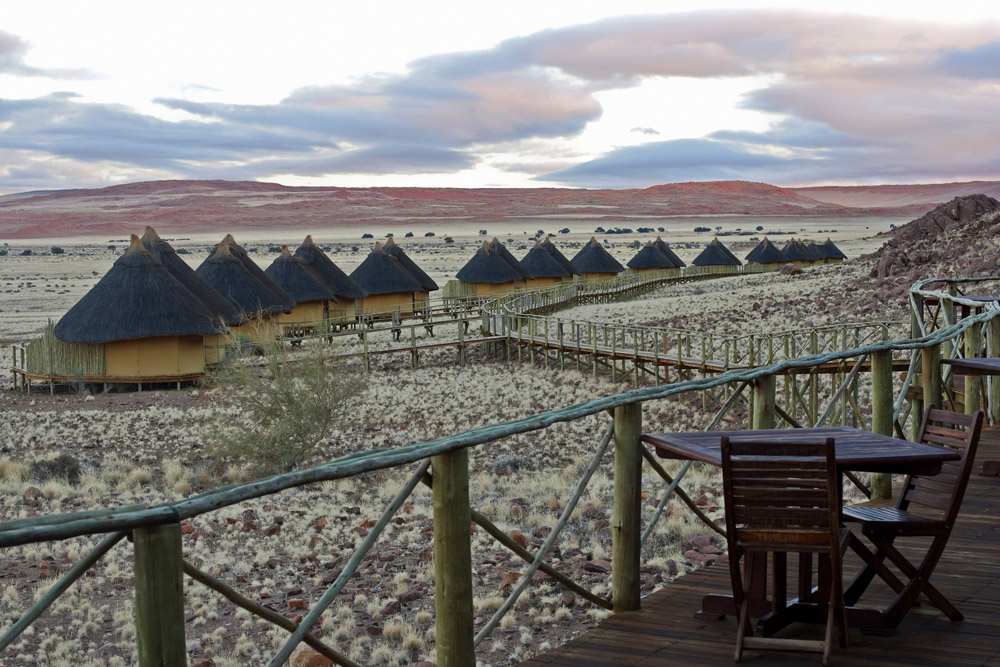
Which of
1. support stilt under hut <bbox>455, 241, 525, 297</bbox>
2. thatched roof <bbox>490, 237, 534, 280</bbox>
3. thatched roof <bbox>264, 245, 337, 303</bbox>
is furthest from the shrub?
thatched roof <bbox>490, 237, 534, 280</bbox>

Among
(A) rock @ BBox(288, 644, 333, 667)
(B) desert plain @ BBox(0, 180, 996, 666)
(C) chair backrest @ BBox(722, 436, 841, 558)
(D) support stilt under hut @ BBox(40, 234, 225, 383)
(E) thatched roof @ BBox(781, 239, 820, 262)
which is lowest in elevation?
(B) desert plain @ BBox(0, 180, 996, 666)

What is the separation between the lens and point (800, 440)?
162 inches

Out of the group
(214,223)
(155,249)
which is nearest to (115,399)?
(155,249)

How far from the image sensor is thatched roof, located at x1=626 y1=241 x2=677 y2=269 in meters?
57.3

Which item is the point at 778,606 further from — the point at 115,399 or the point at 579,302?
the point at 579,302

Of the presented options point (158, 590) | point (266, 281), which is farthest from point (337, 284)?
point (158, 590)

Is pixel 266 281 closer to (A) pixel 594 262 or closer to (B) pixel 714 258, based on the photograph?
(A) pixel 594 262

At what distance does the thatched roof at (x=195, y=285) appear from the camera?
27172 millimetres

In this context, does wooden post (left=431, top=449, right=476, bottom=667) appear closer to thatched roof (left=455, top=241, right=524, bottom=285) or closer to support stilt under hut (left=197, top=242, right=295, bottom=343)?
support stilt under hut (left=197, top=242, right=295, bottom=343)

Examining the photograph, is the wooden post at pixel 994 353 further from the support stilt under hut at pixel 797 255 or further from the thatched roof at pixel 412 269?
the support stilt under hut at pixel 797 255

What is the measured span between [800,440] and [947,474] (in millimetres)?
847

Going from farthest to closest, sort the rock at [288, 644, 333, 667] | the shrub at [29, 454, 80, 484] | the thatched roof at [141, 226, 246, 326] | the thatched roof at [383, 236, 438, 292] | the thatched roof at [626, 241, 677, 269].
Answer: the thatched roof at [626, 241, 677, 269], the thatched roof at [383, 236, 438, 292], the thatched roof at [141, 226, 246, 326], the shrub at [29, 454, 80, 484], the rock at [288, 644, 333, 667]

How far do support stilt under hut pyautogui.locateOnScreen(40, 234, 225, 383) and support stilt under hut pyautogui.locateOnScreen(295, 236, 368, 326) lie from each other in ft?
35.6

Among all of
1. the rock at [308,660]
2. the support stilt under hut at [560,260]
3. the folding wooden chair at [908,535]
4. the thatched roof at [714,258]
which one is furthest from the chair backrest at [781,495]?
the thatched roof at [714,258]
